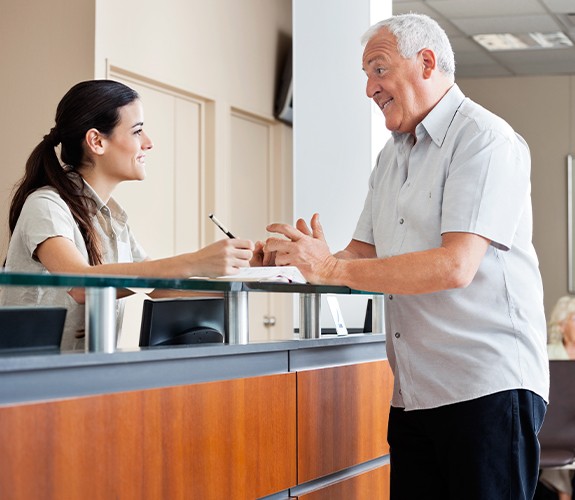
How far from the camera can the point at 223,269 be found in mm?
2152

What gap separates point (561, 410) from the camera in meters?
5.12

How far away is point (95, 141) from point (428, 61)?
3.36 feet

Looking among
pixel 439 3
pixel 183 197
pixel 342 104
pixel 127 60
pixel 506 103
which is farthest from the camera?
pixel 506 103

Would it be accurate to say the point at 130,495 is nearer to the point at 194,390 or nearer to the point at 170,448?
the point at 170,448

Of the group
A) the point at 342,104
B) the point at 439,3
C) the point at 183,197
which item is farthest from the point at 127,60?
the point at 439,3

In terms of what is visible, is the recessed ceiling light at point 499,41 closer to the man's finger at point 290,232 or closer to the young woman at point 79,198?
the young woman at point 79,198

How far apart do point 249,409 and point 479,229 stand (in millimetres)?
642

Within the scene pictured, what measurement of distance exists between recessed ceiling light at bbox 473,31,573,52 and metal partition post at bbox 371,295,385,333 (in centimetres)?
574

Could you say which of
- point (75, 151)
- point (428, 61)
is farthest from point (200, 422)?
point (75, 151)

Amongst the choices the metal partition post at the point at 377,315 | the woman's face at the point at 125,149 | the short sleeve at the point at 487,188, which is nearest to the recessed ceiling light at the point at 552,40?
the metal partition post at the point at 377,315

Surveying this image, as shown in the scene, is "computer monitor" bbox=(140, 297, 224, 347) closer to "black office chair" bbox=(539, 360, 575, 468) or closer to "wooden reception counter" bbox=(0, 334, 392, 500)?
"wooden reception counter" bbox=(0, 334, 392, 500)

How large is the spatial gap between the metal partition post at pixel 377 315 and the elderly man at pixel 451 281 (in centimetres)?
56

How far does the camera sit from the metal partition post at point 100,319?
1730 millimetres

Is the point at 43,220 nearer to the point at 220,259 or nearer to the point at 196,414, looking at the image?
the point at 220,259
